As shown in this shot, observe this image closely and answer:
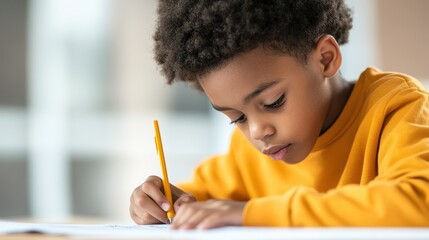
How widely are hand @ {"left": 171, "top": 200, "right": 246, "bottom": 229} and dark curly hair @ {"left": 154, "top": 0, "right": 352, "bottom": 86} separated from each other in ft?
0.94

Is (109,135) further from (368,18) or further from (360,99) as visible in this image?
(360,99)

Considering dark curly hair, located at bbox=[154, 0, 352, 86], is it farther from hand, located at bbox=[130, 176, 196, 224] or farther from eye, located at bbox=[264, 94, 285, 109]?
hand, located at bbox=[130, 176, 196, 224]

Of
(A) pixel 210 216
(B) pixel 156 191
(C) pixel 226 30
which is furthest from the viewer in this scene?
(B) pixel 156 191

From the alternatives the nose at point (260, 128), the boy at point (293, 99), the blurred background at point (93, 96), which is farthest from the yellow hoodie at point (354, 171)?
the blurred background at point (93, 96)

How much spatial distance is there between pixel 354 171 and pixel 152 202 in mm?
340

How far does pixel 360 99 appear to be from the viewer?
1.10 m

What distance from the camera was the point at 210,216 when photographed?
0.74 m

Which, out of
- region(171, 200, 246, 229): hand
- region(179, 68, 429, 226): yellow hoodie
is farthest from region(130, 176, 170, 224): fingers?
region(171, 200, 246, 229): hand

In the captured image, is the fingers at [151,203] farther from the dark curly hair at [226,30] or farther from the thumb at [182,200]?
the dark curly hair at [226,30]

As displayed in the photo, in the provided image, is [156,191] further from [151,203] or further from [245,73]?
[245,73]

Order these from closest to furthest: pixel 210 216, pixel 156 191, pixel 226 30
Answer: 1. pixel 210 216
2. pixel 226 30
3. pixel 156 191

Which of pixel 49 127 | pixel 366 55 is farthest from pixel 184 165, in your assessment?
pixel 366 55

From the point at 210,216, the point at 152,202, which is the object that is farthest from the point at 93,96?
the point at 210,216

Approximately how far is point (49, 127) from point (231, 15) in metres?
1.96
